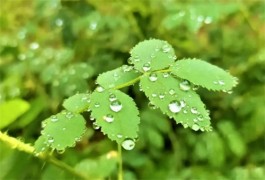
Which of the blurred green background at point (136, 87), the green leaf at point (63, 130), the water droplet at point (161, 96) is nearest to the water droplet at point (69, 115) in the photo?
the green leaf at point (63, 130)

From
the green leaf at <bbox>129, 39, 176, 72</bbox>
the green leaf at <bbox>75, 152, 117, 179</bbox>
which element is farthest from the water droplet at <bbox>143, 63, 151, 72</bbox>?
the green leaf at <bbox>75, 152, 117, 179</bbox>

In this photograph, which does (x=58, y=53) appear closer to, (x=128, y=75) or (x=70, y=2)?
(x=70, y=2)

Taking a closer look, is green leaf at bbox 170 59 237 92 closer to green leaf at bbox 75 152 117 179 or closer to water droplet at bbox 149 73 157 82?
water droplet at bbox 149 73 157 82

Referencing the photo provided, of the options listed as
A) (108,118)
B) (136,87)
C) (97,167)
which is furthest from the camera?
(136,87)

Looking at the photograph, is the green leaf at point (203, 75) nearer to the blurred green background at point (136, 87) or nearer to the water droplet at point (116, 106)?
the water droplet at point (116, 106)

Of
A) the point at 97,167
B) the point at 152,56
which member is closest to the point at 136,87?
the point at 97,167

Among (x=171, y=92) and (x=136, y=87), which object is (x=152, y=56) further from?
(x=136, y=87)

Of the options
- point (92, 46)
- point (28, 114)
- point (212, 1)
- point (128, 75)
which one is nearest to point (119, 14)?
point (92, 46)

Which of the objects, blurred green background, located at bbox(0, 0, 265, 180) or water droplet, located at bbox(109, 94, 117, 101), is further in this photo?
blurred green background, located at bbox(0, 0, 265, 180)
